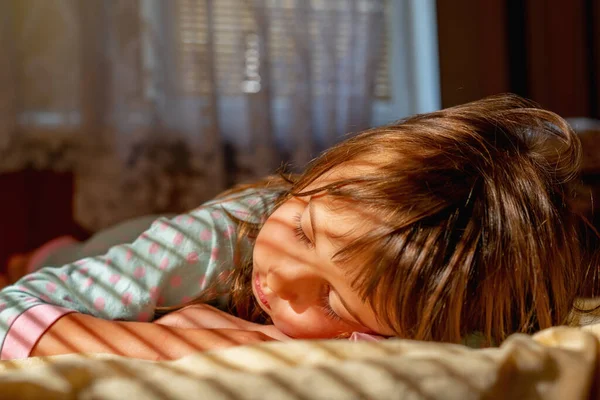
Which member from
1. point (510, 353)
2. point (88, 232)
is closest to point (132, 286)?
point (510, 353)

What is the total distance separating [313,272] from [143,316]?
1.01 feet

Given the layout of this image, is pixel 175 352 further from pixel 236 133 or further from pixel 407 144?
pixel 236 133

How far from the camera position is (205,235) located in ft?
3.33

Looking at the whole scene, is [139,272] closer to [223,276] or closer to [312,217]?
[223,276]

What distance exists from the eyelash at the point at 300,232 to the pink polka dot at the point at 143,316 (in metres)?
0.27

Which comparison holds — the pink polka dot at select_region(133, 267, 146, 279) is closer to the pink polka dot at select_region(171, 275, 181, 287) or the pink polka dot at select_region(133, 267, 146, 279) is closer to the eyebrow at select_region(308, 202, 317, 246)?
the pink polka dot at select_region(171, 275, 181, 287)

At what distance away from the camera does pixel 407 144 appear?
2.73ft

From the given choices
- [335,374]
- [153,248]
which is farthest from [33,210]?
[335,374]

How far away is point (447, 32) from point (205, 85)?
780 millimetres

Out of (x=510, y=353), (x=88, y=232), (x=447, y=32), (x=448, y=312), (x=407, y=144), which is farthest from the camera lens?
(x=447, y=32)

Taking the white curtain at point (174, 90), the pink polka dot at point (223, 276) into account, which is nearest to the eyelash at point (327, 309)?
the pink polka dot at point (223, 276)

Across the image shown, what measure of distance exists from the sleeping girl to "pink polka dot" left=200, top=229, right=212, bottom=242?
0.08m

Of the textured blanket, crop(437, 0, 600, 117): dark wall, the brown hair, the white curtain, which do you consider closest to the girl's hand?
the brown hair

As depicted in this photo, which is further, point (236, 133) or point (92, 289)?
point (236, 133)
